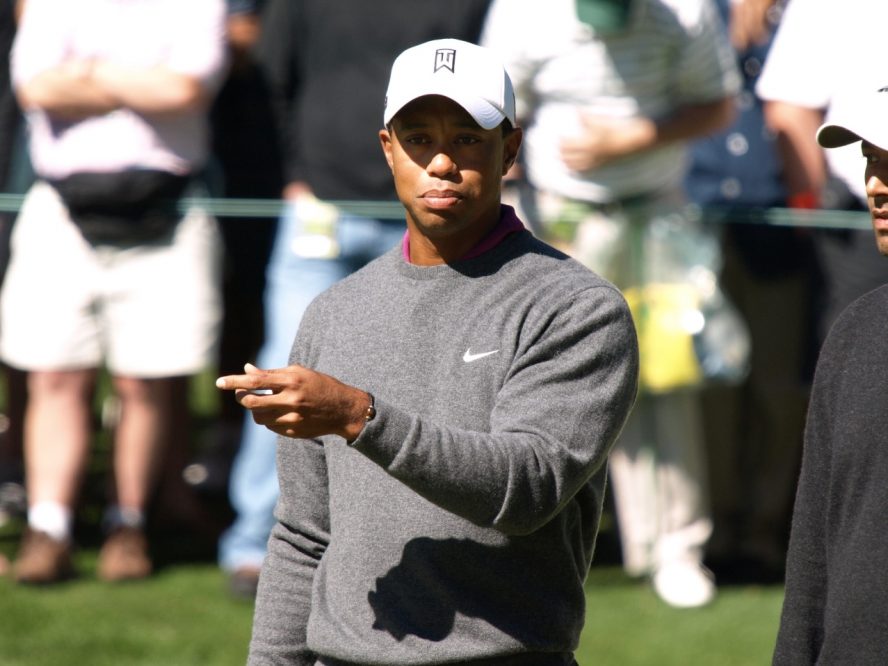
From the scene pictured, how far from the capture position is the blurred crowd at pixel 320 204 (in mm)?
5883

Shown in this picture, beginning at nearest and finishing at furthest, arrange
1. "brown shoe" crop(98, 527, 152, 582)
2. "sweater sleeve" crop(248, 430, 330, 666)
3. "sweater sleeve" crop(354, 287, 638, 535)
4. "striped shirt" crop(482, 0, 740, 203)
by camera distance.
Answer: "sweater sleeve" crop(354, 287, 638, 535), "sweater sleeve" crop(248, 430, 330, 666), "striped shirt" crop(482, 0, 740, 203), "brown shoe" crop(98, 527, 152, 582)

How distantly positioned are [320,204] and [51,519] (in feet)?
4.79

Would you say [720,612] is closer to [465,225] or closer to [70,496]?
[70,496]

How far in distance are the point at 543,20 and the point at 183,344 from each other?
67.8 inches

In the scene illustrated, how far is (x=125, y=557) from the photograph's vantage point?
6.05m

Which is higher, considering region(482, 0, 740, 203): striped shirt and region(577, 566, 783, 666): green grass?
region(482, 0, 740, 203): striped shirt

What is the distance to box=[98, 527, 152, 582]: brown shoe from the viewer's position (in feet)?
19.8

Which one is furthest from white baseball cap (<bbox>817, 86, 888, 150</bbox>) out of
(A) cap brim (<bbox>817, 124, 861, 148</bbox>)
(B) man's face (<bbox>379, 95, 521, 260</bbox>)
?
(B) man's face (<bbox>379, 95, 521, 260</bbox>)

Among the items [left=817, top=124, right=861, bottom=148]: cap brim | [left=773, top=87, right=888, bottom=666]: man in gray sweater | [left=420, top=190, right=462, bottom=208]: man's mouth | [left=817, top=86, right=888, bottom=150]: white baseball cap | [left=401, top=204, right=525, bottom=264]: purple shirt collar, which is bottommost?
[left=773, top=87, right=888, bottom=666]: man in gray sweater

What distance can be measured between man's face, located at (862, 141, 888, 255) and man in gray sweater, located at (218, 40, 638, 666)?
450 mm

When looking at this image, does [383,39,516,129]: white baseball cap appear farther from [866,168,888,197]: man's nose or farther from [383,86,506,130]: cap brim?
[866,168,888,197]: man's nose

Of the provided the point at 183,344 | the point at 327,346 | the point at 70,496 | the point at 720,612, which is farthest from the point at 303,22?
the point at 327,346

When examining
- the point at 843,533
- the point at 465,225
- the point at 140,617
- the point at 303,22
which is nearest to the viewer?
the point at 843,533

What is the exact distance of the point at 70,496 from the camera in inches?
237
